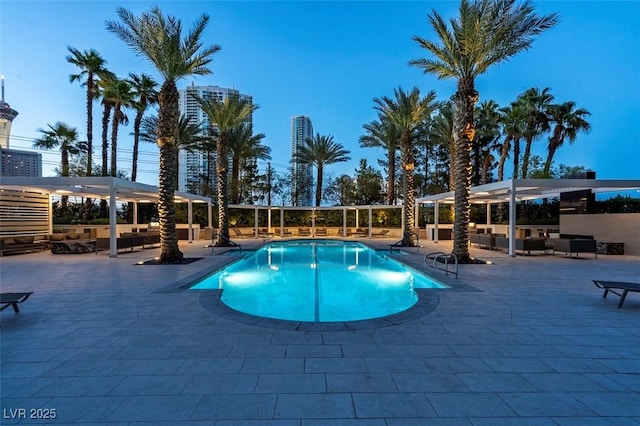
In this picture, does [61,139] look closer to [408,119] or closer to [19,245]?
[19,245]

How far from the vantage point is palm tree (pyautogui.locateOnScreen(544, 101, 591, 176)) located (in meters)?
20.9

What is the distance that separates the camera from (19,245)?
1381cm

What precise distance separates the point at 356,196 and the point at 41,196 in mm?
23082

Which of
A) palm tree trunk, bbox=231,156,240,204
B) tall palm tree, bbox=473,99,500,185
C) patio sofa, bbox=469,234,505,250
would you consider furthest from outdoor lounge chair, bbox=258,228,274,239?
tall palm tree, bbox=473,99,500,185

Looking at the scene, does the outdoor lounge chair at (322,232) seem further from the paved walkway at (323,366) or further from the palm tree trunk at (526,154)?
the paved walkway at (323,366)

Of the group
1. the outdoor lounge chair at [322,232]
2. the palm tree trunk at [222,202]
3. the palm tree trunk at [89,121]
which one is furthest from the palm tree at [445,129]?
the palm tree trunk at [89,121]

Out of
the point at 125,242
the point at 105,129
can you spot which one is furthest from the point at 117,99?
the point at 125,242

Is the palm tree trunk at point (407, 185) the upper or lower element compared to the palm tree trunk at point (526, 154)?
lower

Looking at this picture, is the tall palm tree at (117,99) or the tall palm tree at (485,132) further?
the tall palm tree at (485,132)

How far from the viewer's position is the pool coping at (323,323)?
179 inches

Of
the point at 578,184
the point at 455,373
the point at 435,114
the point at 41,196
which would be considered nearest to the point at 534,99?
the point at 435,114

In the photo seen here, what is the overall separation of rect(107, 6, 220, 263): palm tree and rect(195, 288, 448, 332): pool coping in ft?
20.2

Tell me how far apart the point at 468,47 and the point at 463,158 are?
137 inches

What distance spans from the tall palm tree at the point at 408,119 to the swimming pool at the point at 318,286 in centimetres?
414
